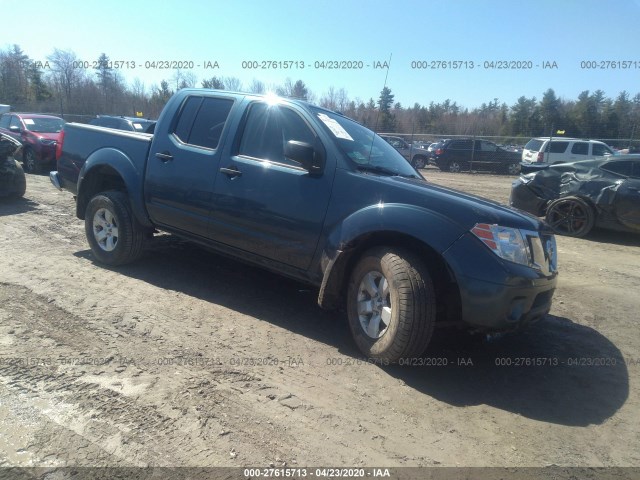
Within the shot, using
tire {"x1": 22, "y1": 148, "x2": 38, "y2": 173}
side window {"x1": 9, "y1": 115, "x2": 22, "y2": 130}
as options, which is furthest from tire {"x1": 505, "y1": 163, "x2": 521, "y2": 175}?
side window {"x1": 9, "y1": 115, "x2": 22, "y2": 130}

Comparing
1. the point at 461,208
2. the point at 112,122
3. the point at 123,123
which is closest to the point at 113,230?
the point at 461,208

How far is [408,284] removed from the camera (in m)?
3.46

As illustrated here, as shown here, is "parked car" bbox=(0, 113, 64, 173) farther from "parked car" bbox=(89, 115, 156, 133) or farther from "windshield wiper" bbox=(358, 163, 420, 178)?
"windshield wiper" bbox=(358, 163, 420, 178)

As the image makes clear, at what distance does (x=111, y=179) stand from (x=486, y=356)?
471 cm

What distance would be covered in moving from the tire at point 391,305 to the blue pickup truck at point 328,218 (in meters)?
0.01

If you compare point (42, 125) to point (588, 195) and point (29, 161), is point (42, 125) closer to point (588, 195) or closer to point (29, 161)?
point (29, 161)

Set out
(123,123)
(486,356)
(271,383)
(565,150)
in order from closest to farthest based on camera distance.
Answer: (271,383)
(486,356)
(123,123)
(565,150)

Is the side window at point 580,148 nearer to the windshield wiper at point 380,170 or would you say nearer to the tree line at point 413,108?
the tree line at point 413,108

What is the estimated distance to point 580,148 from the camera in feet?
74.0

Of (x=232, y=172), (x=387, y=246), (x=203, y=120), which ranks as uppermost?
(x=203, y=120)

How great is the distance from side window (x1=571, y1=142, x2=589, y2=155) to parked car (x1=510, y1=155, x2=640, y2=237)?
48.4 ft

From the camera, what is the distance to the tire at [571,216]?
8.96 meters

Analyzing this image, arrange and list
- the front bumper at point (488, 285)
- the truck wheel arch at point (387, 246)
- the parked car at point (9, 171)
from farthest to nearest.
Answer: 1. the parked car at point (9, 171)
2. the truck wheel arch at point (387, 246)
3. the front bumper at point (488, 285)

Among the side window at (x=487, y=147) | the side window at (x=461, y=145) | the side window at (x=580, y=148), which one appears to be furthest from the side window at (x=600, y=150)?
the side window at (x=461, y=145)
